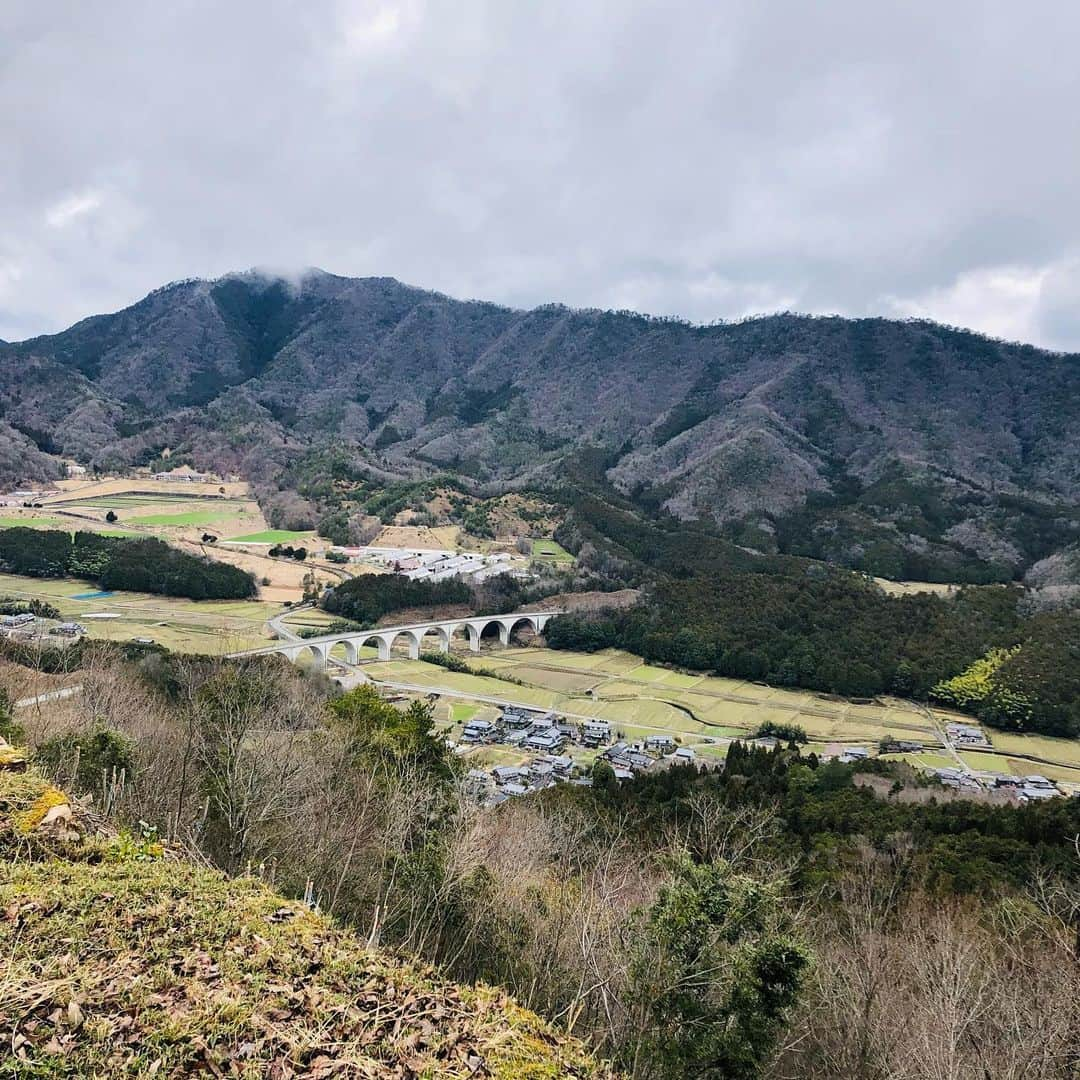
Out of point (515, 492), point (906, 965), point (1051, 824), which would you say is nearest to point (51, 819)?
point (906, 965)

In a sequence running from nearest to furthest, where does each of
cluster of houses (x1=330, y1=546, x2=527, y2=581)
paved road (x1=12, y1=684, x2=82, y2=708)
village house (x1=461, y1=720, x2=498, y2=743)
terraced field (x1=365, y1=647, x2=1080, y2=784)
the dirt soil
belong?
paved road (x1=12, y1=684, x2=82, y2=708) < village house (x1=461, y1=720, x2=498, y2=743) < terraced field (x1=365, y1=647, x2=1080, y2=784) < cluster of houses (x1=330, y1=546, x2=527, y2=581) < the dirt soil

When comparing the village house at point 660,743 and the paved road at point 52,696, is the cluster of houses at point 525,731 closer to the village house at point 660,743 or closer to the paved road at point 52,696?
the village house at point 660,743

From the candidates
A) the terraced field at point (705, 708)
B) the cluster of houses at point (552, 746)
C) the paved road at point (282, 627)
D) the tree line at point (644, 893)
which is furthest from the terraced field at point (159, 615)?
the tree line at point (644, 893)

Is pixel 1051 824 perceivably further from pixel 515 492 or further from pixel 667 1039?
pixel 515 492

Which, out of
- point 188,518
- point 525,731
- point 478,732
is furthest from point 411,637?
point 188,518

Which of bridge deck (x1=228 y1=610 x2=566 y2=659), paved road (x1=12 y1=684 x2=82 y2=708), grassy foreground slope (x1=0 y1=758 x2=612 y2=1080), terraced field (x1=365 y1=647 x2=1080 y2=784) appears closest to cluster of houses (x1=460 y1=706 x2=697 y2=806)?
terraced field (x1=365 y1=647 x2=1080 y2=784)

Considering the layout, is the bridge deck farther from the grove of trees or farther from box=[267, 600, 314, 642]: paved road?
the grove of trees
